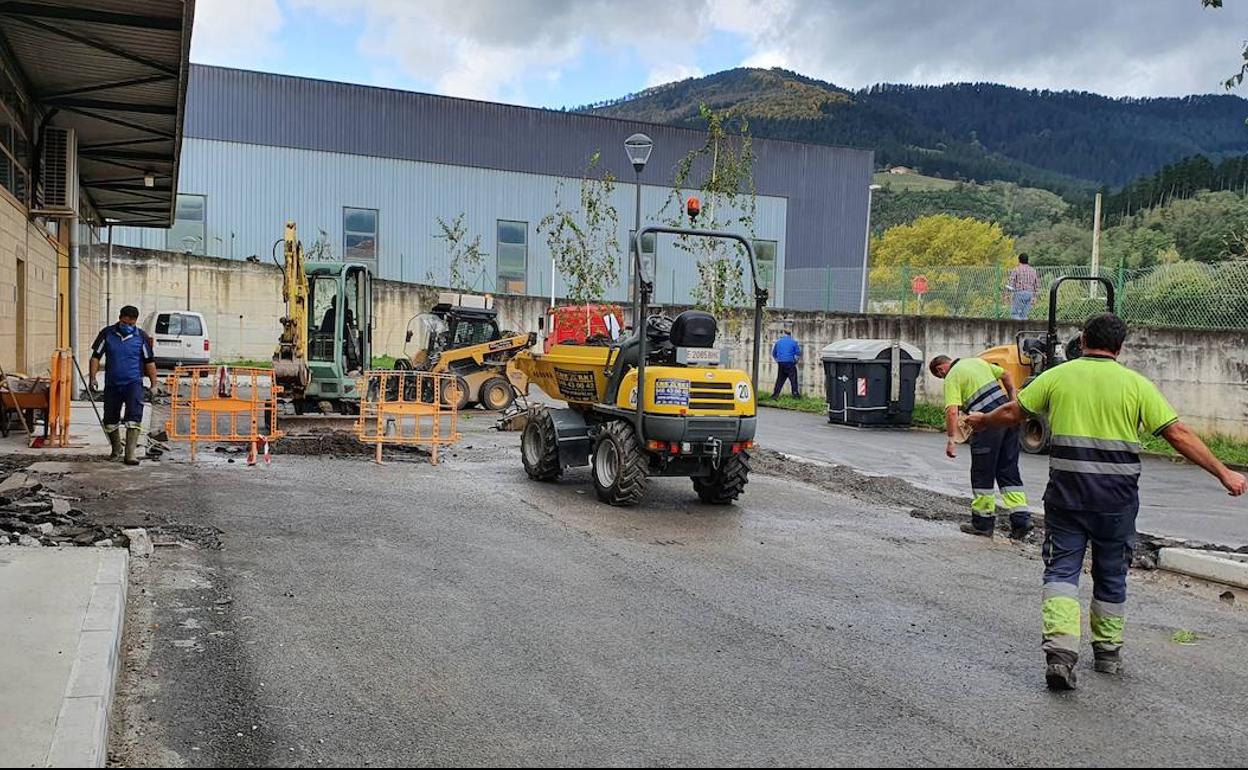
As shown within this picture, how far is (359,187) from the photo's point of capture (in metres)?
41.7

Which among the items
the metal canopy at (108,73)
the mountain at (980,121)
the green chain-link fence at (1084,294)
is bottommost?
the green chain-link fence at (1084,294)

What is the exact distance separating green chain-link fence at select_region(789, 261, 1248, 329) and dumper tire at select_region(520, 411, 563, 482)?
8992mm

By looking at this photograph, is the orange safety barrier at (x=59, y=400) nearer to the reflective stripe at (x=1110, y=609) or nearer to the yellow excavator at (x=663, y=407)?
the yellow excavator at (x=663, y=407)

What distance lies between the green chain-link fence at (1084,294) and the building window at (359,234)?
18.8 meters

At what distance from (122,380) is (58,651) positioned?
26.3ft

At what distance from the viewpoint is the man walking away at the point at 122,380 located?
1261 centimetres

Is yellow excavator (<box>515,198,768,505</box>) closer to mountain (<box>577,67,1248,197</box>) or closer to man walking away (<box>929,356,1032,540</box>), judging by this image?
man walking away (<box>929,356,1032,540</box>)

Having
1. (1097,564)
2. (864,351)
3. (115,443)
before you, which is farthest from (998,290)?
(1097,564)

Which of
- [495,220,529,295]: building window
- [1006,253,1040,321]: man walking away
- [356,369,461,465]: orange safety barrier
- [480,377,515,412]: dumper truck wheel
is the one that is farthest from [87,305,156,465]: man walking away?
[495,220,529,295]: building window

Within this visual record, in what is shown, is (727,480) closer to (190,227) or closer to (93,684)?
(93,684)

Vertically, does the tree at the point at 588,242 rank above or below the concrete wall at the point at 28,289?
above

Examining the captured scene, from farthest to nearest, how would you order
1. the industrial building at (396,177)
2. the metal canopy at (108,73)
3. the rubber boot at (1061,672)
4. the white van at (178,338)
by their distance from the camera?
the industrial building at (396,177)
the white van at (178,338)
the metal canopy at (108,73)
the rubber boot at (1061,672)

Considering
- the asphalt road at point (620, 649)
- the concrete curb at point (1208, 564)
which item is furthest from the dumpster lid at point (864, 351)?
the concrete curb at point (1208, 564)

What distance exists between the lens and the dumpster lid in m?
21.9
